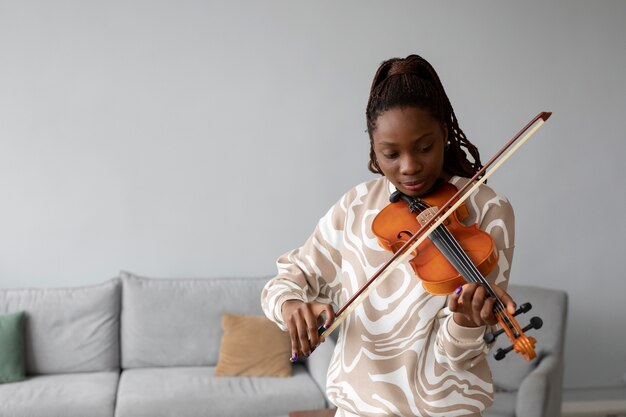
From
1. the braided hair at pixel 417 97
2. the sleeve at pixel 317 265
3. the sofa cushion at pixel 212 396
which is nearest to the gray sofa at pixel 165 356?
the sofa cushion at pixel 212 396

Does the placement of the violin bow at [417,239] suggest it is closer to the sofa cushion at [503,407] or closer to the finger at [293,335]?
the finger at [293,335]

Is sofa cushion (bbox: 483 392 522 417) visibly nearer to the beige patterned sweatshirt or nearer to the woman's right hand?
the beige patterned sweatshirt

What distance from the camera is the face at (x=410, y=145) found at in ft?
3.90

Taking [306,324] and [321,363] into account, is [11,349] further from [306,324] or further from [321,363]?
[306,324]

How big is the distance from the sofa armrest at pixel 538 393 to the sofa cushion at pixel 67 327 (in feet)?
5.68

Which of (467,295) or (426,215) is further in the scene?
(426,215)

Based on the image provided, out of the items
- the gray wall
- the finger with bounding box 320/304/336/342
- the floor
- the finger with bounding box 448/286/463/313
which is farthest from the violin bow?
the floor

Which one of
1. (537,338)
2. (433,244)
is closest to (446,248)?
(433,244)

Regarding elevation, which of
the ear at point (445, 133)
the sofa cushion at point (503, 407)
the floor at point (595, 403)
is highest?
the ear at point (445, 133)

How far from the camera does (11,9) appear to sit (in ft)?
11.9

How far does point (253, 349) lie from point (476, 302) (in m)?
2.50

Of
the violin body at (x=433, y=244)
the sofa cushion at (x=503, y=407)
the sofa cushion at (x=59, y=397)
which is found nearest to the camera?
the violin body at (x=433, y=244)

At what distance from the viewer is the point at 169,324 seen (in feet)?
11.8

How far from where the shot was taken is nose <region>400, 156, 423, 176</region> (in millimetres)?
1191
